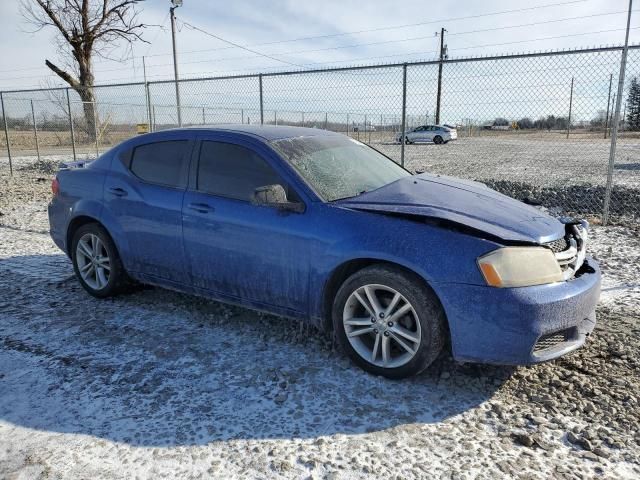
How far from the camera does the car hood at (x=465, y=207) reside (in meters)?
3.08

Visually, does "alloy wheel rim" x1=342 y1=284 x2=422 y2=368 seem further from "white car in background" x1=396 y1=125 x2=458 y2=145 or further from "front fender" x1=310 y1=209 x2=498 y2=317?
"white car in background" x1=396 y1=125 x2=458 y2=145

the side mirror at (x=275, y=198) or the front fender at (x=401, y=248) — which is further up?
the side mirror at (x=275, y=198)

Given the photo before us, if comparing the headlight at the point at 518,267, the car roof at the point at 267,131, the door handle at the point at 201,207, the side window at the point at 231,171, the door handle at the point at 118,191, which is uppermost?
the car roof at the point at 267,131

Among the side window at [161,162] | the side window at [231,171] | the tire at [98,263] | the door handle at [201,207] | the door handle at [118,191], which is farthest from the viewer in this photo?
the tire at [98,263]

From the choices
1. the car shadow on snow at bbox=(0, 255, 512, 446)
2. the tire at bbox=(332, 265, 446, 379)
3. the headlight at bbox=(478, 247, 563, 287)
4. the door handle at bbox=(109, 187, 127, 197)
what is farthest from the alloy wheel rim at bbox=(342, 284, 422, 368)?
the door handle at bbox=(109, 187, 127, 197)

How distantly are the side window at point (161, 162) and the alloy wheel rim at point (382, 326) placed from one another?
70.0 inches

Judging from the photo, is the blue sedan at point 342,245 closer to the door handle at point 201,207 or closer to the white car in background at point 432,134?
the door handle at point 201,207

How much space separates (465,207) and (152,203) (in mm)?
2450

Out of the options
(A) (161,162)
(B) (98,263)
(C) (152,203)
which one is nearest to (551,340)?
(C) (152,203)

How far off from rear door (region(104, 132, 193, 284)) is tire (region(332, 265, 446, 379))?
1491 mm

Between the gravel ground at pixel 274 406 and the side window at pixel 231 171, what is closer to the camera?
the gravel ground at pixel 274 406

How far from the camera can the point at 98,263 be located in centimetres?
466

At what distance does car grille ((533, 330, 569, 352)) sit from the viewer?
2.93 metres

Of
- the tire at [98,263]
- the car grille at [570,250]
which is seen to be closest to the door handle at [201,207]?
the tire at [98,263]
